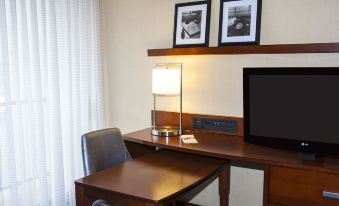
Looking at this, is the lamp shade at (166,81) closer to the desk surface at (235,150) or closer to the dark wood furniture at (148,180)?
the desk surface at (235,150)

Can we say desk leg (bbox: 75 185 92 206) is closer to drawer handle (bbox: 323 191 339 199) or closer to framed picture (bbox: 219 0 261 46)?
drawer handle (bbox: 323 191 339 199)

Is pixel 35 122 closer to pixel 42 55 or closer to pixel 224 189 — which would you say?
pixel 42 55

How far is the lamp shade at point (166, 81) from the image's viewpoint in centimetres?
245

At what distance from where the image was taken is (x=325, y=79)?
1.77m

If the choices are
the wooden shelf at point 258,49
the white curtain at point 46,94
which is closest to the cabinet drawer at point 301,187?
the wooden shelf at point 258,49

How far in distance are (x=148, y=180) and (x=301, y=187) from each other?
2.76 feet

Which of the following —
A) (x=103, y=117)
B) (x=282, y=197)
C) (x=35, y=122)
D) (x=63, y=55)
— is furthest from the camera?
(x=103, y=117)

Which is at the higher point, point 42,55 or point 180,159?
point 42,55

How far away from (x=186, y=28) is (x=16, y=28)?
129 centimetres

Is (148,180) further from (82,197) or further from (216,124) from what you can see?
(216,124)

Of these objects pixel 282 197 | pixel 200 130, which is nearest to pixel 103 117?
pixel 200 130

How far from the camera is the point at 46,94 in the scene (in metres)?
2.53

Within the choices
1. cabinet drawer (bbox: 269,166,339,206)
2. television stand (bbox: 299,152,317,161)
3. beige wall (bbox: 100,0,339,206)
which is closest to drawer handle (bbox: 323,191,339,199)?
cabinet drawer (bbox: 269,166,339,206)

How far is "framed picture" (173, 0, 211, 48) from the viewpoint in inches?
97.4
